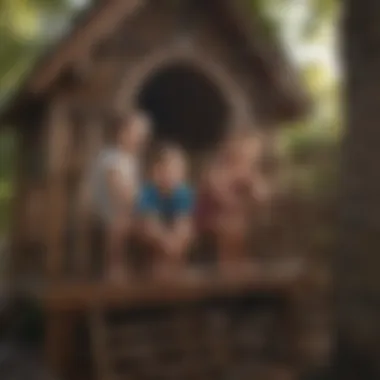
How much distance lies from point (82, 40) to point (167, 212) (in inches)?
49.5

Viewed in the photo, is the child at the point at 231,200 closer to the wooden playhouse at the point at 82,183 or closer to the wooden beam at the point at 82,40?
the wooden playhouse at the point at 82,183

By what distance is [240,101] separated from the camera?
259 inches

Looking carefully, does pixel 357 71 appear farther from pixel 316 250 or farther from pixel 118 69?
pixel 316 250

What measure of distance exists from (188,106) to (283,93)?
1.06 meters

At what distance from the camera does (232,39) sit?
6.54m

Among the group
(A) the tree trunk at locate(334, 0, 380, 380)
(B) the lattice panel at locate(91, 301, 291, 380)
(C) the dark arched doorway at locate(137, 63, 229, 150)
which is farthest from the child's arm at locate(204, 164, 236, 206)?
(A) the tree trunk at locate(334, 0, 380, 380)

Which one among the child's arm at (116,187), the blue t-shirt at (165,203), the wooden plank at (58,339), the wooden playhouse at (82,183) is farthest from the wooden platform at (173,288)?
the child's arm at (116,187)

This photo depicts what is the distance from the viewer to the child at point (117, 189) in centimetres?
558

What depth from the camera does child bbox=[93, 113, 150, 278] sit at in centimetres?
558

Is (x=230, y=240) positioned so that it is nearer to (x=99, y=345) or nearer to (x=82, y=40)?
(x=99, y=345)

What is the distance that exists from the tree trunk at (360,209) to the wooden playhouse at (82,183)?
274cm

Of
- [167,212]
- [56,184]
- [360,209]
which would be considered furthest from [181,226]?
[360,209]

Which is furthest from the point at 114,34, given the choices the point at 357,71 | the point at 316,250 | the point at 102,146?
the point at 357,71

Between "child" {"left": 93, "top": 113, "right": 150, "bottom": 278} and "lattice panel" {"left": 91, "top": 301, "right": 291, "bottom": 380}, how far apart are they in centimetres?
44
